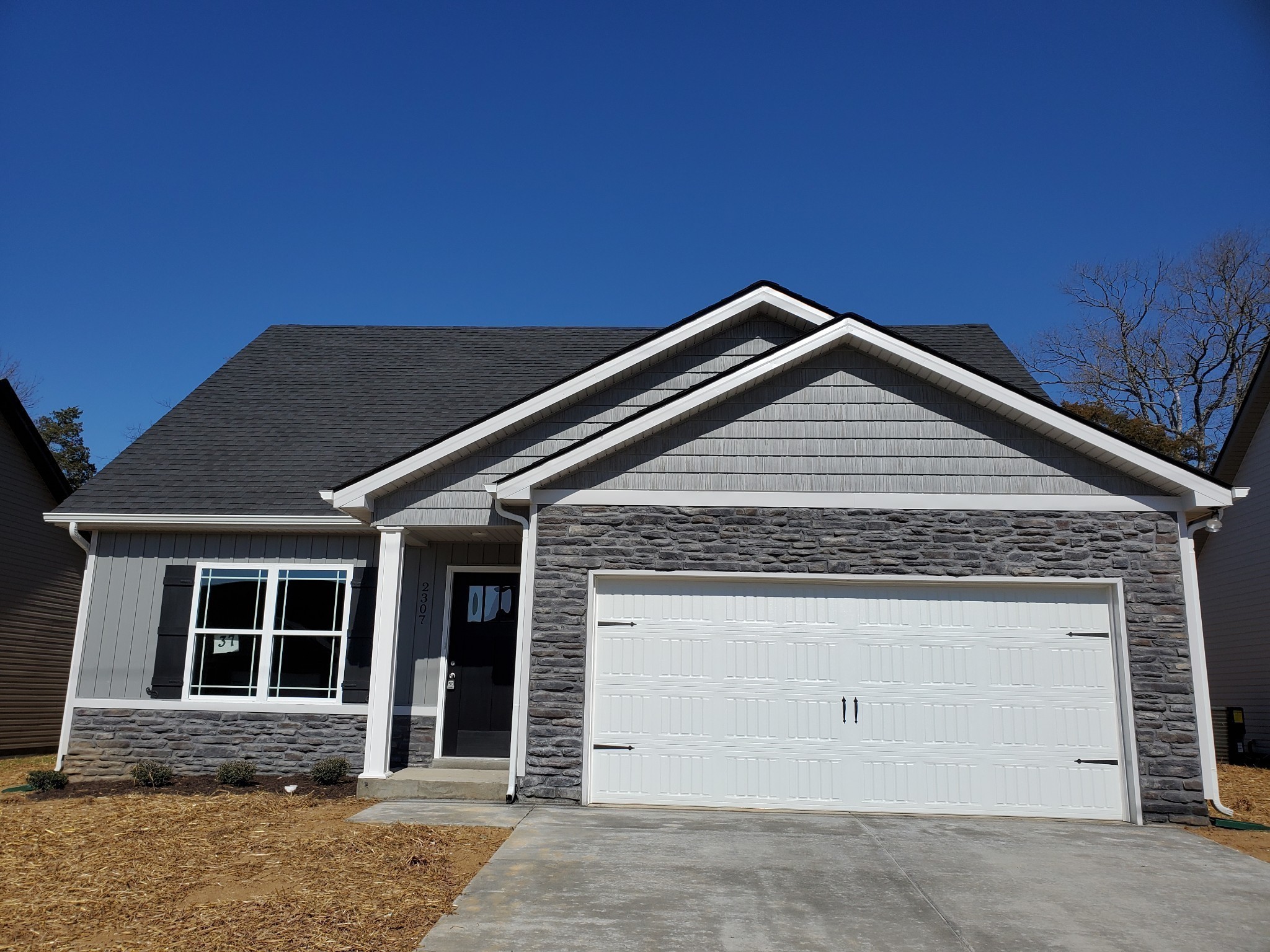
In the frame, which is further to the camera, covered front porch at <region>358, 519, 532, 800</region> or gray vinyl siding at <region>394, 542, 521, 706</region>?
gray vinyl siding at <region>394, 542, 521, 706</region>

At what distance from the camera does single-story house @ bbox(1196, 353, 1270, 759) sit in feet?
49.4

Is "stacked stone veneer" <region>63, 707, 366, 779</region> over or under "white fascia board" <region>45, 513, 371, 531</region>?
under

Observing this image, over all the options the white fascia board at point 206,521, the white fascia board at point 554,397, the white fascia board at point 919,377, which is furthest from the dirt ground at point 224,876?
the white fascia board at point 919,377

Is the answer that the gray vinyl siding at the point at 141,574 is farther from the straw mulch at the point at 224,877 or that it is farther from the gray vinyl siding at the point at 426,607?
the straw mulch at the point at 224,877

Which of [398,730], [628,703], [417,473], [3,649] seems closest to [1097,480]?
[628,703]

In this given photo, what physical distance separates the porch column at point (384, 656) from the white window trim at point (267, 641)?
137 centimetres

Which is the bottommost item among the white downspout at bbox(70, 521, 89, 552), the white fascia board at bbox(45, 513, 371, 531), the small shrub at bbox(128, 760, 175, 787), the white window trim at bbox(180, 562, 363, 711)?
the small shrub at bbox(128, 760, 175, 787)

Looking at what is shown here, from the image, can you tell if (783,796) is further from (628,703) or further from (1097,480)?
(1097,480)

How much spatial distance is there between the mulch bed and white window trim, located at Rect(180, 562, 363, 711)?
858mm

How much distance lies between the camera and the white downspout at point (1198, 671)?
877 cm

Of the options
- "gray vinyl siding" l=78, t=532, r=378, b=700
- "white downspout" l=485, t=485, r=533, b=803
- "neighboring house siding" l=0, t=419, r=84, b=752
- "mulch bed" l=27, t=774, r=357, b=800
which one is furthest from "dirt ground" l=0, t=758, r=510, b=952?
"neighboring house siding" l=0, t=419, r=84, b=752

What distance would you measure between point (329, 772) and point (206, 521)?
3463 millimetres

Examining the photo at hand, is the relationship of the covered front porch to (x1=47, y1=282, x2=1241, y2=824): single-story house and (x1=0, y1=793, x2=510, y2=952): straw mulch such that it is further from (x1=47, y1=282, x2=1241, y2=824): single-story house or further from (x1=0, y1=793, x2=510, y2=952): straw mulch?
(x1=0, y1=793, x2=510, y2=952): straw mulch

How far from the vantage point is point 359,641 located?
11219mm
